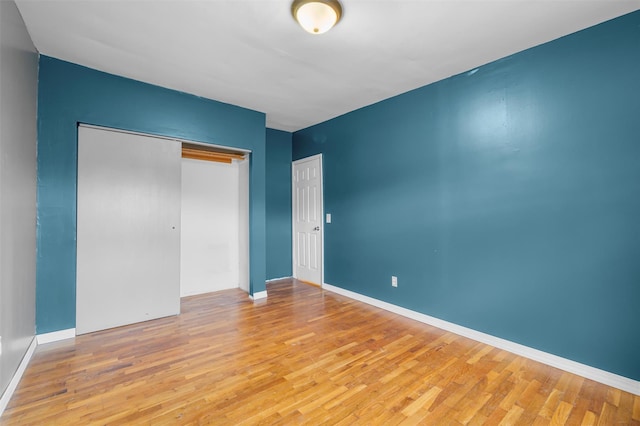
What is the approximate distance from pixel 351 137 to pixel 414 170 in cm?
117

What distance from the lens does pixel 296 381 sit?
208 cm

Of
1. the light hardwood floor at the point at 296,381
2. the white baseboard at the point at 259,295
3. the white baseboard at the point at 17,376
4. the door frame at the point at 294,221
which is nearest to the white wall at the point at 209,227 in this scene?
the white baseboard at the point at 259,295

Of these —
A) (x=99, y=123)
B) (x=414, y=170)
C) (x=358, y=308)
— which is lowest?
(x=358, y=308)

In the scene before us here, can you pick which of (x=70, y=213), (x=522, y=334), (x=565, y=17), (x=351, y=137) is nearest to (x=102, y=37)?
(x=70, y=213)

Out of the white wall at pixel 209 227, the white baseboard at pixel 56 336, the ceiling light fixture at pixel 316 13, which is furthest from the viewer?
the white wall at pixel 209 227

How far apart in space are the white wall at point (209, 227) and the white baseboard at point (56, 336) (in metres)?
1.35

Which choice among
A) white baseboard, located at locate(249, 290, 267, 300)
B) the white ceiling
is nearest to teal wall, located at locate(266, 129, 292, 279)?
white baseboard, located at locate(249, 290, 267, 300)

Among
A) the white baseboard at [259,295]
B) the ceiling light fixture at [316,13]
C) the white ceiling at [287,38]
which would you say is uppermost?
the white ceiling at [287,38]

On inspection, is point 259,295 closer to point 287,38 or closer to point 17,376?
point 17,376

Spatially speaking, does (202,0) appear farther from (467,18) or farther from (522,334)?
(522,334)

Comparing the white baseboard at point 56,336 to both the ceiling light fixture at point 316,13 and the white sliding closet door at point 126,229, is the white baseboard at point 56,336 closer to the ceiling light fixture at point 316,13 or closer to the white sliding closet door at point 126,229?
the white sliding closet door at point 126,229

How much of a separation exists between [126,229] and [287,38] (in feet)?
8.36

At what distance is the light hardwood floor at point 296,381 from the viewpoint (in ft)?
5.72

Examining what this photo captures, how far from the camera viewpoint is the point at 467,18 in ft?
6.91
